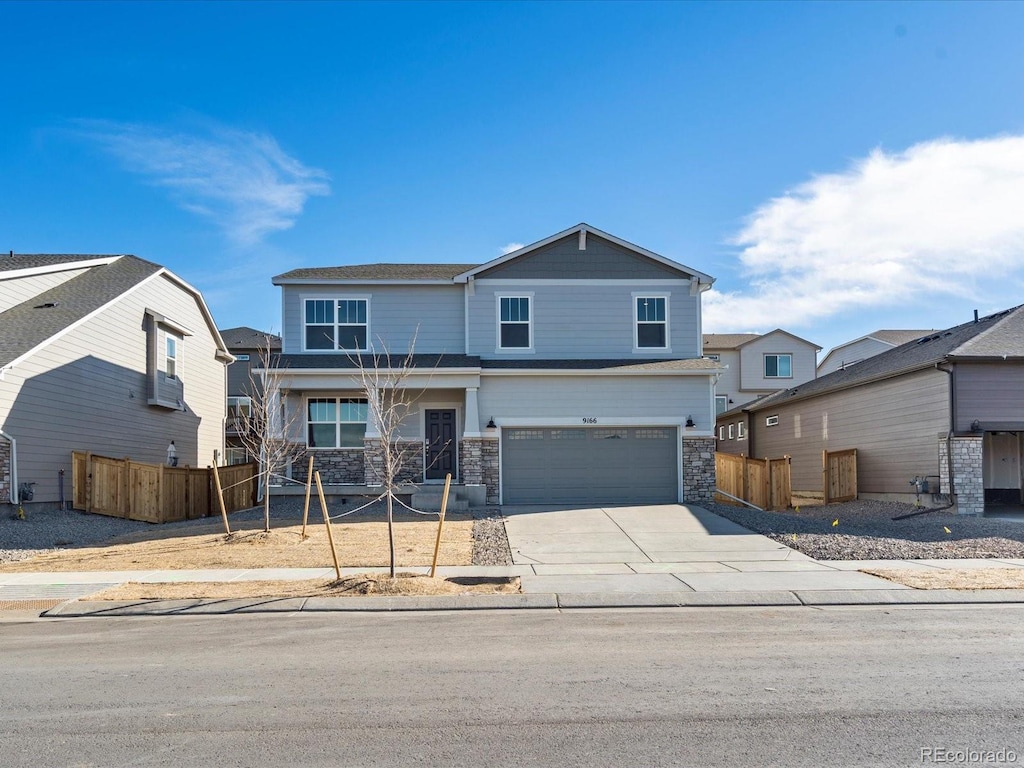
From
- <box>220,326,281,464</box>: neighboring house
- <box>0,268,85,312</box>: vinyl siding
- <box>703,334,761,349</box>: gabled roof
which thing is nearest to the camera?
Answer: <box>0,268,85,312</box>: vinyl siding

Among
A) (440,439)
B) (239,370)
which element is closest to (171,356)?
(440,439)

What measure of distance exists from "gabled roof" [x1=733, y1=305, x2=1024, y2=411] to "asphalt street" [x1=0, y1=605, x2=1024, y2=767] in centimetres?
1192

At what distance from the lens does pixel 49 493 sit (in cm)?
1939

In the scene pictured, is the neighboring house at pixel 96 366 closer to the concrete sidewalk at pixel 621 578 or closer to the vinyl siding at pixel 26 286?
Answer: the vinyl siding at pixel 26 286

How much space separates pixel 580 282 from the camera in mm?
23453

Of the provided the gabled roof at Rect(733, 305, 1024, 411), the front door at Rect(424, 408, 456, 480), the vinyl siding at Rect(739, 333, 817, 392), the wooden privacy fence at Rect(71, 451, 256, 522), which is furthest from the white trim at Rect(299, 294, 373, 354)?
the vinyl siding at Rect(739, 333, 817, 392)

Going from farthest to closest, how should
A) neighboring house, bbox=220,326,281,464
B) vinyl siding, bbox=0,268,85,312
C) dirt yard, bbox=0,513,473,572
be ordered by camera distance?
neighboring house, bbox=220,326,281,464 → vinyl siding, bbox=0,268,85,312 → dirt yard, bbox=0,513,473,572

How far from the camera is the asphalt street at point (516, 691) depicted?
5.30m

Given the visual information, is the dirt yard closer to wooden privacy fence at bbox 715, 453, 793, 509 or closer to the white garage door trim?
the white garage door trim

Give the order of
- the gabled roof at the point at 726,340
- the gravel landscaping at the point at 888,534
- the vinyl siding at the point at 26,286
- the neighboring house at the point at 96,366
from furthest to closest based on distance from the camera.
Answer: the gabled roof at the point at 726,340 → the vinyl siding at the point at 26,286 → the neighboring house at the point at 96,366 → the gravel landscaping at the point at 888,534

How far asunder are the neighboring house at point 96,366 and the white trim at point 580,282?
33.3 ft

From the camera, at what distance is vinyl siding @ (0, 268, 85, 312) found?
2183 centimetres

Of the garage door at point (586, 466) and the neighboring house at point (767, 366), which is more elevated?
the neighboring house at point (767, 366)

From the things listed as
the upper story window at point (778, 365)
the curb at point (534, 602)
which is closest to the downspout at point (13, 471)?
the curb at point (534, 602)
